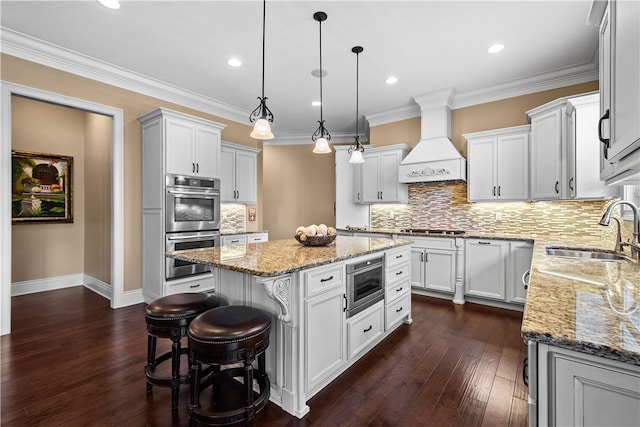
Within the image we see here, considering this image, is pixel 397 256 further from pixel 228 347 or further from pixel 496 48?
pixel 496 48

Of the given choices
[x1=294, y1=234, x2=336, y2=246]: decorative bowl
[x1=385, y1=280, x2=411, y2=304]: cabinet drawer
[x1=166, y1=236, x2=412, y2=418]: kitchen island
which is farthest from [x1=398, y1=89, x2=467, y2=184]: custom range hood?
[x1=294, y1=234, x2=336, y2=246]: decorative bowl

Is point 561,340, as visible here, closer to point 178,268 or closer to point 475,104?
point 178,268

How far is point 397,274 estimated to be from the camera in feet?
10.0

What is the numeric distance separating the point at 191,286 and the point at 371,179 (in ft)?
10.9

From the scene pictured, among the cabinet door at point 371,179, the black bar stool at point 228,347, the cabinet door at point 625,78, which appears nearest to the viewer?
the cabinet door at point 625,78

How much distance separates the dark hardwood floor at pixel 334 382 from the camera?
182 centimetres

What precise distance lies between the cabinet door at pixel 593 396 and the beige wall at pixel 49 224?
6.21 metres

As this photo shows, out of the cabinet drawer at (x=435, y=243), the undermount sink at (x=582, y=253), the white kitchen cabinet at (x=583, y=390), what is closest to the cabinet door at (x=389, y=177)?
the cabinet drawer at (x=435, y=243)

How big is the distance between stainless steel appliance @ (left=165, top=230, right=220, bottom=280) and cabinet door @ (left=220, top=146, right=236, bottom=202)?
89 cm

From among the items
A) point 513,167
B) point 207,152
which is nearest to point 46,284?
point 207,152

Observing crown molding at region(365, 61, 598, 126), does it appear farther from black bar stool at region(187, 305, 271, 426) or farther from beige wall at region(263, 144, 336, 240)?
black bar stool at region(187, 305, 271, 426)

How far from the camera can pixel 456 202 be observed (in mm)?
4676

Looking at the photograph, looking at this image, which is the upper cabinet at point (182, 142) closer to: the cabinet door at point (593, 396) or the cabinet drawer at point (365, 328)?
the cabinet drawer at point (365, 328)

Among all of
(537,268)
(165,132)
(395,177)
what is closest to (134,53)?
(165,132)
